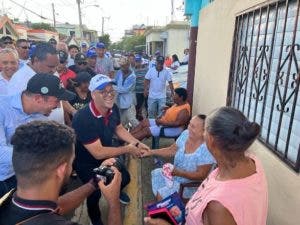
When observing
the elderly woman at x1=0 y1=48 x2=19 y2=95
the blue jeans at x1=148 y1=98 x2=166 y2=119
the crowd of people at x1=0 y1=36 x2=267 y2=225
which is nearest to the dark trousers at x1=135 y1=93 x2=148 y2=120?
the blue jeans at x1=148 y1=98 x2=166 y2=119

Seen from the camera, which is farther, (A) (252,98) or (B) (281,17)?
(A) (252,98)

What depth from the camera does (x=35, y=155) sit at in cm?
145

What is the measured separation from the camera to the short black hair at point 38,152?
1.44 metres

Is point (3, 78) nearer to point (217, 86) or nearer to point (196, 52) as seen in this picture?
point (217, 86)

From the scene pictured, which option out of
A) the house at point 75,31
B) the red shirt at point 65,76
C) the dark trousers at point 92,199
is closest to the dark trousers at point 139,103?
the red shirt at point 65,76

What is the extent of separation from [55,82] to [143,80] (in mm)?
5149

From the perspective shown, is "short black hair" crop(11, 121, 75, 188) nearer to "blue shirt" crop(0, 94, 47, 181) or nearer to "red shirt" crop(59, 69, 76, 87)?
"blue shirt" crop(0, 94, 47, 181)

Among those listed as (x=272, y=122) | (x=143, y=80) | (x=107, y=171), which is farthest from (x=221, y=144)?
(x=143, y=80)

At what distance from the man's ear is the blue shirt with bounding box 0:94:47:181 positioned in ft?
3.94

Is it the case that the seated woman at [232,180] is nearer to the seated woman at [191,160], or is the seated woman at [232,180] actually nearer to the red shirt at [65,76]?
the seated woman at [191,160]

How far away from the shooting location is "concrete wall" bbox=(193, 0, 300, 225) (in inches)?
90.7

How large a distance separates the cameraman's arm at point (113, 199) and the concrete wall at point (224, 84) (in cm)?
128

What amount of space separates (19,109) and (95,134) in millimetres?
798

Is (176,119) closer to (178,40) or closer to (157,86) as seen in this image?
(157,86)
